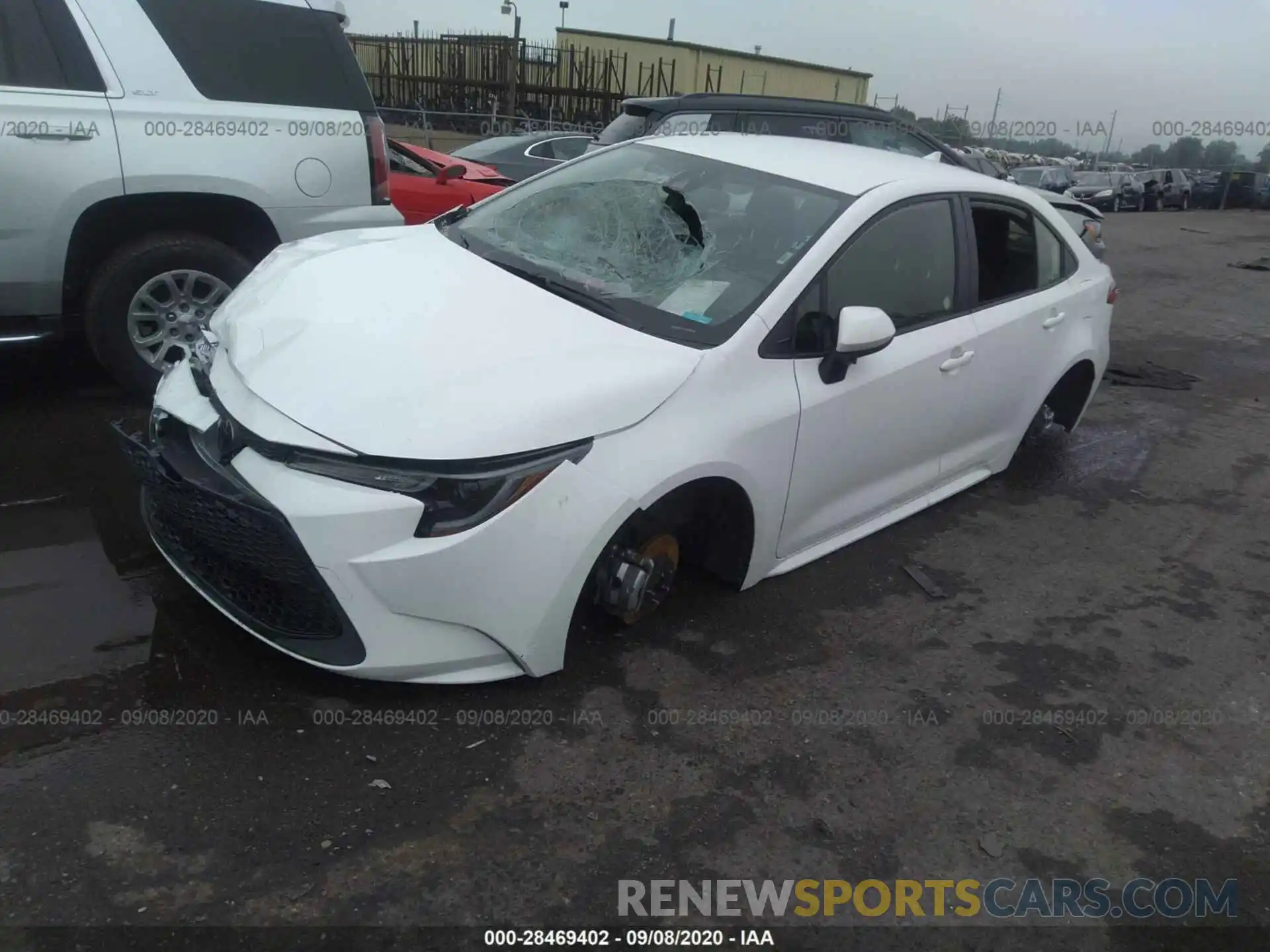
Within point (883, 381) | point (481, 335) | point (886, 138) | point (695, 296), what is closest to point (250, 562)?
point (481, 335)

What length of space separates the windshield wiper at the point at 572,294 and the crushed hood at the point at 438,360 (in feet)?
0.17

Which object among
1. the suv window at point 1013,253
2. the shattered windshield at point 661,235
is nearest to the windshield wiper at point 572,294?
the shattered windshield at point 661,235

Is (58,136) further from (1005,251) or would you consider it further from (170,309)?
(1005,251)

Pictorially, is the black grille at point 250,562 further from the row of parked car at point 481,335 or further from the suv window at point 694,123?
the suv window at point 694,123

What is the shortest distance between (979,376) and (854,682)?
5.26 ft

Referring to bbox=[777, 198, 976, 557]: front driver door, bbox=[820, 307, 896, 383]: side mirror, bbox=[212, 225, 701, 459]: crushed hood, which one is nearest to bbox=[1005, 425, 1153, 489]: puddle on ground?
bbox=[777, 198, 976, 557]: front driver door

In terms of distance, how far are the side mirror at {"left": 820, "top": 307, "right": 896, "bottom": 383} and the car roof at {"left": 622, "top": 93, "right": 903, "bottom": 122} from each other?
4640 mm

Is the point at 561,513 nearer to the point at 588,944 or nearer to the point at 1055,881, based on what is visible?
the point at 588,944

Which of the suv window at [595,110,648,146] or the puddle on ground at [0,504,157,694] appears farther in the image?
the suv window at [595,110,648,146]

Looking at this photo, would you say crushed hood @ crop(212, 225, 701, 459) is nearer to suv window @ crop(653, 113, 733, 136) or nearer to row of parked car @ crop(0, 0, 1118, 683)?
row of parked car @ crop(0, 0, 1118, 683)

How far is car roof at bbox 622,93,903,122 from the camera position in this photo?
7.59 meters

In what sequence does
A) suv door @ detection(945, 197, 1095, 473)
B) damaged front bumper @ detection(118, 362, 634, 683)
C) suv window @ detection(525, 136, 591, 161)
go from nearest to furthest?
damaged front bumper @ detection(118, 362, 634, 683) < suv door @ detection(945, 197, 1095, 473) < suv window @ detection(525, 136, 591, 161)

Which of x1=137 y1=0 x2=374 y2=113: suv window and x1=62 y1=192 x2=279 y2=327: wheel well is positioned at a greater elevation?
x1=137 y1=0 x2=374 y2=113: suv window

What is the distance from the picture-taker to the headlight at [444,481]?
266cm
